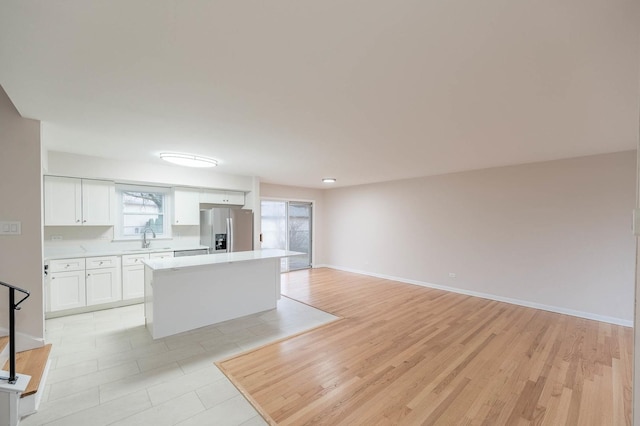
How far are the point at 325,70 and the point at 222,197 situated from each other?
14.5ft

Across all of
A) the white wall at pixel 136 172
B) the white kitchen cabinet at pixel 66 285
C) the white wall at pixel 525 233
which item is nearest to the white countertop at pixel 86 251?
the white kitchen cabinet at pixel 66 285

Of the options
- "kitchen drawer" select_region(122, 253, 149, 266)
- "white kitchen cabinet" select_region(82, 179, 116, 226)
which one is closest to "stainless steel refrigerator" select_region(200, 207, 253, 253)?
"kitchen drawer" select_region(122, 253, 149, 266)

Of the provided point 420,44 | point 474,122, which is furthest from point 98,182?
point 474,122

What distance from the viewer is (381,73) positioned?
173 centimetres

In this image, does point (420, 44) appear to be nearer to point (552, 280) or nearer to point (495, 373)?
point (495, 373)

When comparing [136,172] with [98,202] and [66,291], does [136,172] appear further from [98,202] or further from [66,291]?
[66,291]

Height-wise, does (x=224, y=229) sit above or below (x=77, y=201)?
below

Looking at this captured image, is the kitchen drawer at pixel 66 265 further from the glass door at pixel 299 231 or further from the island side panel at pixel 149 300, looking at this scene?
the glass door at pixel 299 231

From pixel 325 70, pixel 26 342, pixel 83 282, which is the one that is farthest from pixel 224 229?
pixel 325 70

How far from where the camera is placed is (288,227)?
729cm

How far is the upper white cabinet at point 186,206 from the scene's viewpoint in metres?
4.91

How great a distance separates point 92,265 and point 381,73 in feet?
15.5

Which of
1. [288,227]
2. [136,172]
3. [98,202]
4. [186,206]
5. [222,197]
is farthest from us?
[288,227]

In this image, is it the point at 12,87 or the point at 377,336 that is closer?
the point at 12,87
